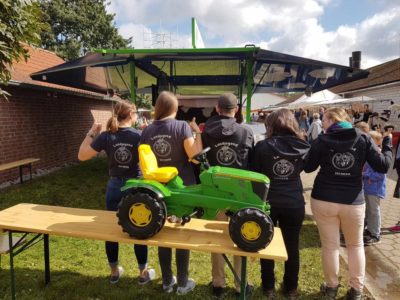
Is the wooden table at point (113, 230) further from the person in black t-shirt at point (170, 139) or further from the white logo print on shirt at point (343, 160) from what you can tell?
the white logo print on shirt at point (343, 160)

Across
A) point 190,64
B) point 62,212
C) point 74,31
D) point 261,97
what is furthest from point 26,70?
point 261,97

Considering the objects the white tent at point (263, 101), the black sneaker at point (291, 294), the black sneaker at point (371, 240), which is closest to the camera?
the black sneaker at point (291, 294)

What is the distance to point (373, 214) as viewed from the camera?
4949 mm

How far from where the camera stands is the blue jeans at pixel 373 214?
489cm

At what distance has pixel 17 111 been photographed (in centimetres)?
850

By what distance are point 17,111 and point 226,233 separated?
305 inches

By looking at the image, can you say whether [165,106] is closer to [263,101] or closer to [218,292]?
[218,292]

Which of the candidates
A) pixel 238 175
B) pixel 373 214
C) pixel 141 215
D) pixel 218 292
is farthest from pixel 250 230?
pixel 373 214

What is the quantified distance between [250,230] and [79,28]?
114ft

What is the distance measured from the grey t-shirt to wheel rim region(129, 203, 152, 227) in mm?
601

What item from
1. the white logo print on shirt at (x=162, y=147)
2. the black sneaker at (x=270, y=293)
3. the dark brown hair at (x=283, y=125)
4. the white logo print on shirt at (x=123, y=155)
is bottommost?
the black sneaker at (x=270, y=293)

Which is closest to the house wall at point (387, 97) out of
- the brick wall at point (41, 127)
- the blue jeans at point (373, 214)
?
the blue jeans at point (373, 214)

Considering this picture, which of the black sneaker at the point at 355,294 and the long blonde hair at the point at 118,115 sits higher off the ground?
the long blonde hair at the point at 118,115

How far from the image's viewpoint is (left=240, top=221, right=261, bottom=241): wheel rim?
2.35 meters
